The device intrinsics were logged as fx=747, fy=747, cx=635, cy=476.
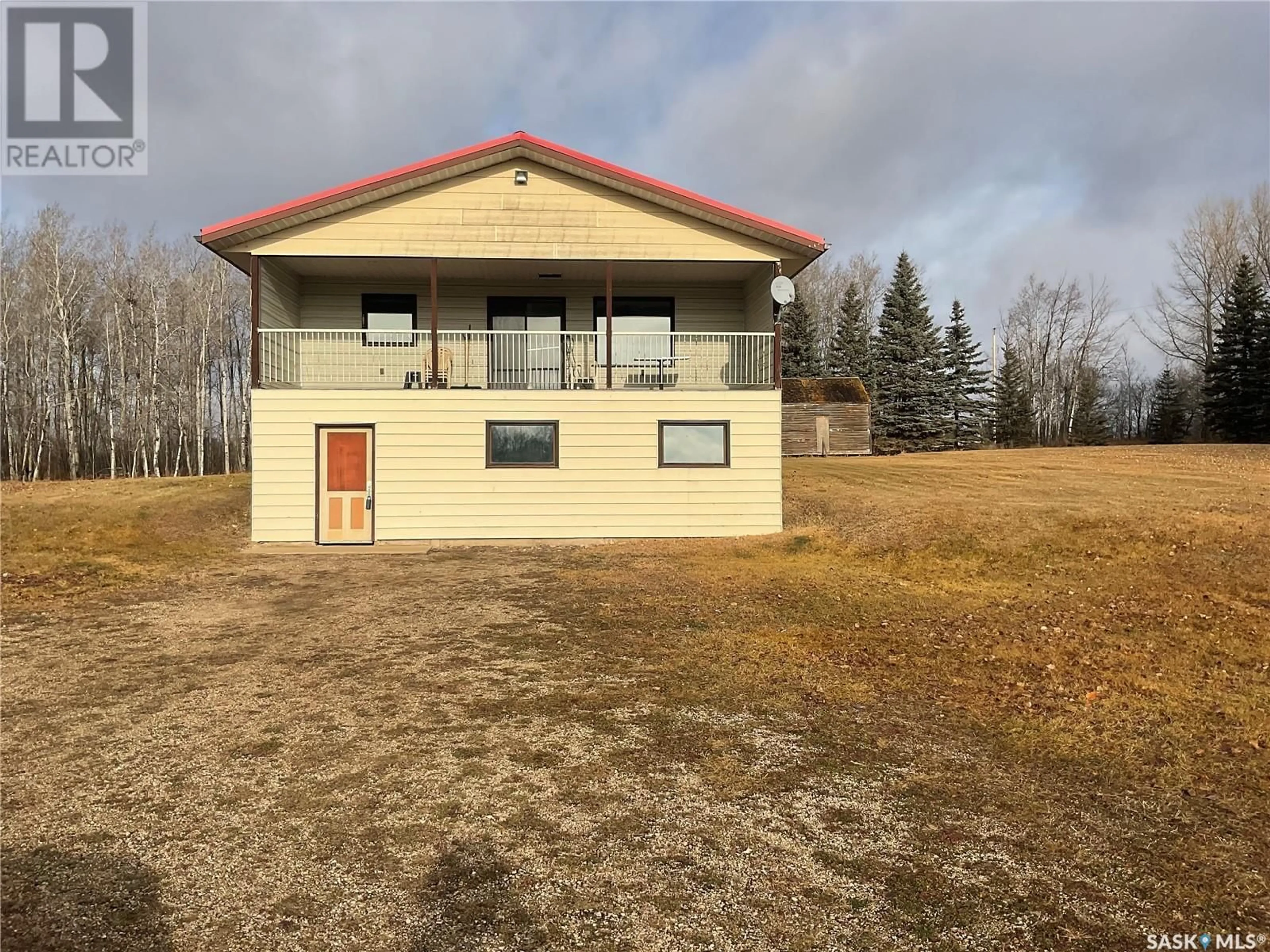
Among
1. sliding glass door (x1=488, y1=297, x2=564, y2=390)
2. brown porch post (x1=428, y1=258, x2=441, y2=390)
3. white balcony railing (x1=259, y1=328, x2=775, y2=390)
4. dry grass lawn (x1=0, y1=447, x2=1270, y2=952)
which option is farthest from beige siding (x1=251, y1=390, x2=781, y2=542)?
dry grass lawn (x1=0, y1=447, x2=1270, y2=952)

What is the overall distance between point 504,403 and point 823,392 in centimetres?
1986

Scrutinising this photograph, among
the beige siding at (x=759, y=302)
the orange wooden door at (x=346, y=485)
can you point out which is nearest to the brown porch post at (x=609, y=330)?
the beige siding at (x=759, y=302)

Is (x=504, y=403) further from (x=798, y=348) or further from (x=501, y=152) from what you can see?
(x=798, y=348)

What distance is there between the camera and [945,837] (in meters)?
3.42

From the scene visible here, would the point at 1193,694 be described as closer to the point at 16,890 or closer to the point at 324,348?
the point at 16,890

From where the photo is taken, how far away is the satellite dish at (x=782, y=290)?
14.1 metres

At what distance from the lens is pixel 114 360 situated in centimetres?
3491

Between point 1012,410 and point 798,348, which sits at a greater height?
point 798,348

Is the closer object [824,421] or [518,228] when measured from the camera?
[518,228]

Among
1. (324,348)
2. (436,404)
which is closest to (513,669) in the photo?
(436,404)

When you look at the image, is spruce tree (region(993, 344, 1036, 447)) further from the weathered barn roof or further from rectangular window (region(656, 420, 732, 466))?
rectangular window (region(656, 420, 732, 466))

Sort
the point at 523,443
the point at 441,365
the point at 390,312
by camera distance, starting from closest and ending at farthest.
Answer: the point at 523,443
the point at 441,365
the point at 390,312

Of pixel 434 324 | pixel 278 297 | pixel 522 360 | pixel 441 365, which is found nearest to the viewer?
pixel 434 324

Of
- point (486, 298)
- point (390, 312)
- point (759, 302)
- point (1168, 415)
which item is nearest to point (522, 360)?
point (486, 298)
